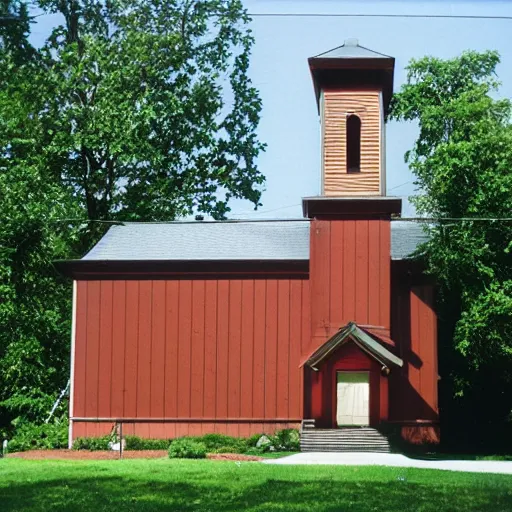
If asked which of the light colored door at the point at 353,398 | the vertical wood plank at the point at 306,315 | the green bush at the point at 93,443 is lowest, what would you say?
the green bush at the point at 93,443

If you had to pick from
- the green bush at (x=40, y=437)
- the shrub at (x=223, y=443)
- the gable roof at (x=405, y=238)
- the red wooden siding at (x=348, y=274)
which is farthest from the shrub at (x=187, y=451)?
the gable roof at (x=405, y=238)

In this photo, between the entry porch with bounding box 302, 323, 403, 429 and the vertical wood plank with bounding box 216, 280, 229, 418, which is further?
the vertical wood plank with bounding box 216, 280, 229, 418

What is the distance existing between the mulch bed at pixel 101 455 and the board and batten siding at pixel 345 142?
8.70 meters

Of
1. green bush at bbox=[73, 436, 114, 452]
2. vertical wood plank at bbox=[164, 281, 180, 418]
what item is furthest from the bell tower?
green bush at bbox=[73, 436, 114, 452]

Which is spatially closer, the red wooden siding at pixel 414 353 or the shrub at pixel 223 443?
the shrub at pixel 223 443

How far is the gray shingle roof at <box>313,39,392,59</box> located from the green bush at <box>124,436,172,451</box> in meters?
11.7

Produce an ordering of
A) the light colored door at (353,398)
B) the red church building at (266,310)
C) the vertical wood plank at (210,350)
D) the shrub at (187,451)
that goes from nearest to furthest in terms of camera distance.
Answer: the shrub at (187,451) < the light colored door at (353,398) < the red church building at (266,310) < the vertical wood plank at (210,350)

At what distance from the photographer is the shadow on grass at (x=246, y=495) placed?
17844mm

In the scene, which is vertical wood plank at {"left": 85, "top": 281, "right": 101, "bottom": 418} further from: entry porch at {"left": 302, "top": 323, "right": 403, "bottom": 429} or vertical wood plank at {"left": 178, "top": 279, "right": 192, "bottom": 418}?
entry porch at {"left": 302, "top": 323, "right": 403, "bottom": 429}

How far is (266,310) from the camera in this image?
109ft

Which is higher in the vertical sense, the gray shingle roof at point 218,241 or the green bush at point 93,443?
the gray shingle roof at point 218,241

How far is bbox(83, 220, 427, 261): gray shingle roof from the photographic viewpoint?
33.8 m

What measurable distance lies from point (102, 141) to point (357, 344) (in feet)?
42.6

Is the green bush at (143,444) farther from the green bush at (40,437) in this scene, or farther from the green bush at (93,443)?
the green bush at (40,437)
